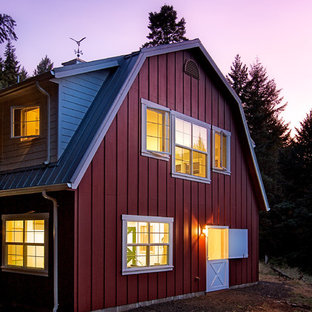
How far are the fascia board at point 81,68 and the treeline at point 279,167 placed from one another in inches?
662

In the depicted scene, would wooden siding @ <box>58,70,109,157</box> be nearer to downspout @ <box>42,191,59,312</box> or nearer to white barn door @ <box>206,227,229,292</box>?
downspout @ <box>42,191,59,312</box>

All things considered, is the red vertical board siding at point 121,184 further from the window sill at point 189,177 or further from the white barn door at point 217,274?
the white barn door at point 217,274

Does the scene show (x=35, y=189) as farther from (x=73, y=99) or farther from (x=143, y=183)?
(x=143, y=183)

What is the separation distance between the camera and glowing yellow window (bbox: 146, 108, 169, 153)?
10.8m

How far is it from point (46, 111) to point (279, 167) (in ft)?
69.2

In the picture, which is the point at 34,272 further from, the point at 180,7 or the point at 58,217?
the point at 180,7

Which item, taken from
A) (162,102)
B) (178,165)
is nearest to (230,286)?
(178,165)

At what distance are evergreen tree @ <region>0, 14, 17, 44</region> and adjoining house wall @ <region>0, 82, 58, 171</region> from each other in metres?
3.99

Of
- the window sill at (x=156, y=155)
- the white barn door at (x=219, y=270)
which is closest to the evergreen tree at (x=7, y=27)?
the window sill at (x=156, y=155)

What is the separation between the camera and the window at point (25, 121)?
9992 mm

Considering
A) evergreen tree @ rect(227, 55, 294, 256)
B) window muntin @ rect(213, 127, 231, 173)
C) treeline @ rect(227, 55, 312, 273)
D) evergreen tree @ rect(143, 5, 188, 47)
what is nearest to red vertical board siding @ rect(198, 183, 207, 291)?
window muntin @ rect(213, 127, 231, 173)

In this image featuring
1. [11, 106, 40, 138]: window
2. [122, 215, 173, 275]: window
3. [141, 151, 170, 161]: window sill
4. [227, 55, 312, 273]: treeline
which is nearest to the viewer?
[122, 215, 173, 275]: window

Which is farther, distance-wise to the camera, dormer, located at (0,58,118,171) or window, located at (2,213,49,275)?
dormer, located at (0,58,118,171)

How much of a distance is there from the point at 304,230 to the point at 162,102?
1646 centimetres
